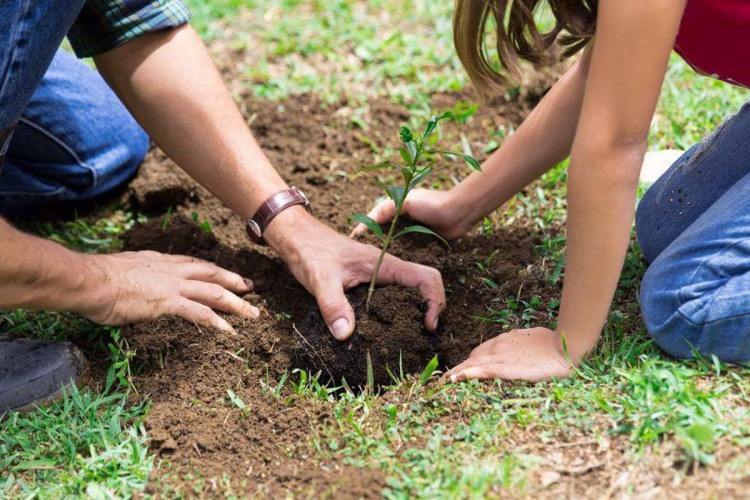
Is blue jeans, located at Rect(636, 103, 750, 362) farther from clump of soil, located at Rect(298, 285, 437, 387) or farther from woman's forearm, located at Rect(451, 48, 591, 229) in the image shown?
clump of soil, located at Rect(298, 285, 437, 387)

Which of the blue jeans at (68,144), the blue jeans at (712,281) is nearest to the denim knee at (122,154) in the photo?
the blue jeans at (68,144)

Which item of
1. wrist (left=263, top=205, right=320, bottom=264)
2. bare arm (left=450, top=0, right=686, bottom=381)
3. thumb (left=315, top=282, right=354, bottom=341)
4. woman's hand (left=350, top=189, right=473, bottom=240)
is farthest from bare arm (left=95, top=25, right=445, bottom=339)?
bare arm (left=450, top=0, right=686, bottom=381)

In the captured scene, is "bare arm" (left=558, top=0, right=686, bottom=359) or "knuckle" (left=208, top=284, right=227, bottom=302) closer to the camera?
"bare arm" (left=558, top=0, right=686, bottom=359)

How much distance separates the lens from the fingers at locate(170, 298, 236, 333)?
2.39 metres

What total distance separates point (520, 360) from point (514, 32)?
98cm

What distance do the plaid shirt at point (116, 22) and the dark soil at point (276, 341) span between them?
718 mm

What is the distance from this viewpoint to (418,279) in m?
2.40

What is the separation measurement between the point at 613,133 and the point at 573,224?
245 millimetres

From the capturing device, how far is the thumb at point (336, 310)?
223 cm

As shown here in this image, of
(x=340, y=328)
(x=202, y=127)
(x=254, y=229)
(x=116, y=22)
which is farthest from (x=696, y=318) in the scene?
(x=116, y=22)

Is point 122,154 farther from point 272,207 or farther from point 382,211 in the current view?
point 382,211

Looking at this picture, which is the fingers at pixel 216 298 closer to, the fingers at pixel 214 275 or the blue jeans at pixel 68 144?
the fingers at pixel 214 275

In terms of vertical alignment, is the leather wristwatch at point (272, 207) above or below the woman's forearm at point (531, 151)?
below

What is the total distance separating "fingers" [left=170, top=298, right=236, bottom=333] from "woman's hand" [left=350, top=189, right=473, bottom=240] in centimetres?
62
